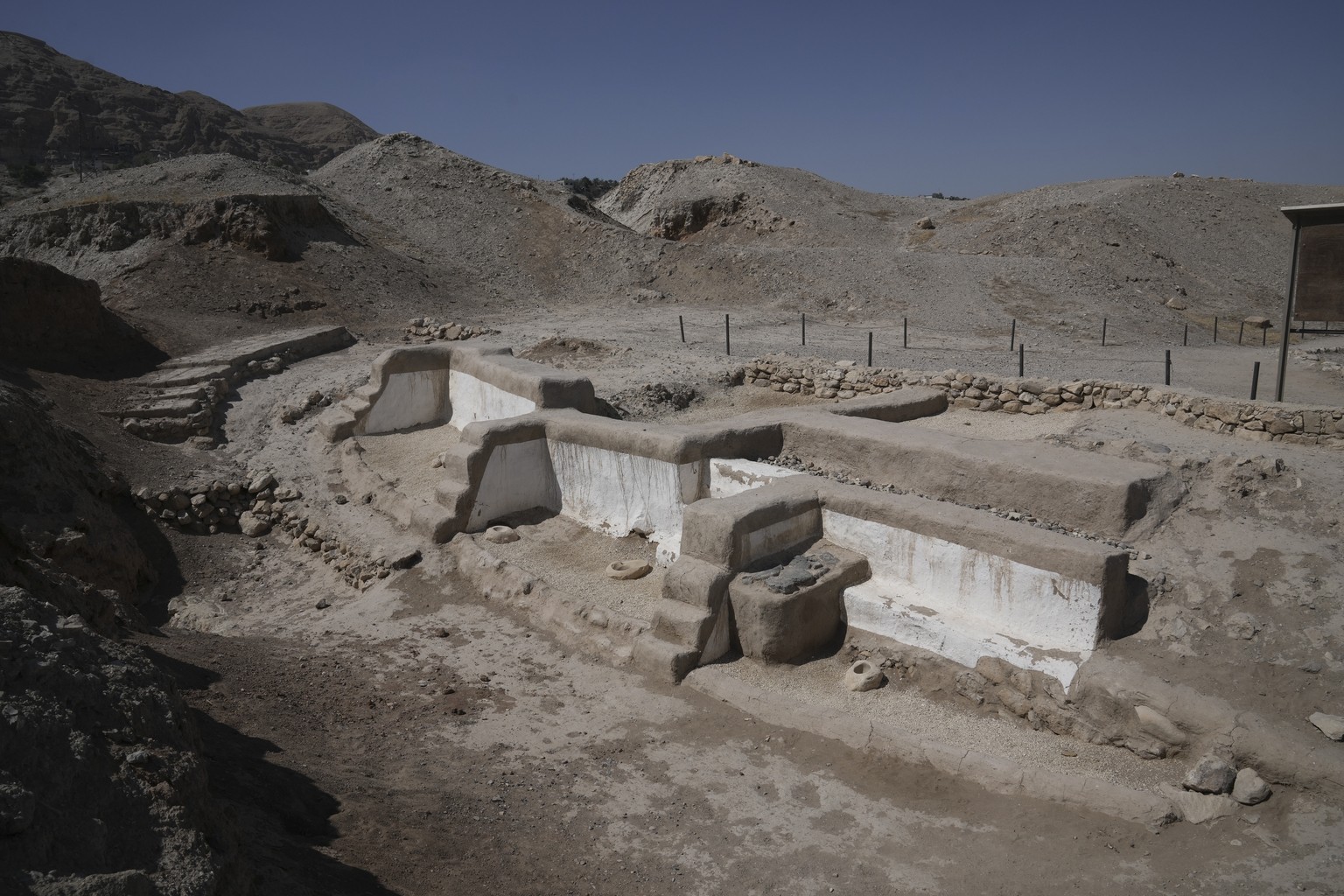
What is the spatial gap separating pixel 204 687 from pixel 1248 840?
5885 mm

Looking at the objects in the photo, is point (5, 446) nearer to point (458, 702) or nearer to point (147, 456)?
point (147, 456)

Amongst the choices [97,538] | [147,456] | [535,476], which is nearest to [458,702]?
[535,476]

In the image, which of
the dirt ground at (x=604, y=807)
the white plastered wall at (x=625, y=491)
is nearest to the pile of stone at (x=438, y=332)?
the white plastered wall at (x=625, y=491)

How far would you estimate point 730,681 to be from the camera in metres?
6.25

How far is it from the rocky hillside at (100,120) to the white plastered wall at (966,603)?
4739 centimetres

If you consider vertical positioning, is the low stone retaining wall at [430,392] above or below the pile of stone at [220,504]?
above

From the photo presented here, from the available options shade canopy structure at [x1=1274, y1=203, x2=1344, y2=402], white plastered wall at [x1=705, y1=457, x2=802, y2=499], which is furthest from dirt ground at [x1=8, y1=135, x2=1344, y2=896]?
shade canopy structure at [x1=1274, y1=203, x2=1344, y2=402]

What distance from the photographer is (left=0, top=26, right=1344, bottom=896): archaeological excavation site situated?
4.19 metres

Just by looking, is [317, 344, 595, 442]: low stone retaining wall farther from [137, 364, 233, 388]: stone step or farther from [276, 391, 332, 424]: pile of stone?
[137, 364, 233, 388]: stone step

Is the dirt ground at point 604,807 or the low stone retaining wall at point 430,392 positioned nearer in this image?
the dirt ground at point 604,807

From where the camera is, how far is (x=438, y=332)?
60.9 ft

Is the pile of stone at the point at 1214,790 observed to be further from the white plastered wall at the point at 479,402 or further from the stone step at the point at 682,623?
the white plastered wall at the point at 479,402

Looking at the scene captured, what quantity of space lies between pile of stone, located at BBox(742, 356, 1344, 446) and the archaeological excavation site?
0.04 m

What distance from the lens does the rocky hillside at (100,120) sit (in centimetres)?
4838
